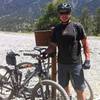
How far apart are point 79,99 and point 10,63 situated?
158 centimetres

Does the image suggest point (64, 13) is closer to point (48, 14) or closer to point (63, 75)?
point (63, 75)

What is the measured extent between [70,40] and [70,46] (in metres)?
0.11

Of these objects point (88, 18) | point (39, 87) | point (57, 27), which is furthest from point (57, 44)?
point (88, 18)

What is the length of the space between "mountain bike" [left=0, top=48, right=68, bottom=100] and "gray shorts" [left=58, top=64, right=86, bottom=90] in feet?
0.63

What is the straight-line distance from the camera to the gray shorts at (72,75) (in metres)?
7.73

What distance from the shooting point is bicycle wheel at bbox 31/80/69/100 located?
25.7 ft

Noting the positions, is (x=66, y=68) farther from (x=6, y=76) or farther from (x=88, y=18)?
(x=88, y=18)

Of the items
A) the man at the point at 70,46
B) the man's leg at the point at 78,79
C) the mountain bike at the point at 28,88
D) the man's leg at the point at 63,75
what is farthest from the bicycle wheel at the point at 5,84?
the man's leg at the point at 78,79

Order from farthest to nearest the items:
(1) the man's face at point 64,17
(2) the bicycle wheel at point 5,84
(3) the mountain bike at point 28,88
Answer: (2) the bicycle wheel at point 5,84 → (3) the mountain bike at point 28,88 → (1) the man's face at point 64,17

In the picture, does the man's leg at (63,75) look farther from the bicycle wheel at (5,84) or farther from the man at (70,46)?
the bicycle wheel at (5,84)

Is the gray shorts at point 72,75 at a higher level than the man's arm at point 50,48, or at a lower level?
lower

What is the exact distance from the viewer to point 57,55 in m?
8.22

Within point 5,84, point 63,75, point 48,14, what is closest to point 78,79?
point 63,75

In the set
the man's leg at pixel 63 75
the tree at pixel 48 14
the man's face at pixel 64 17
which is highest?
the man's face at pixel 64 17
